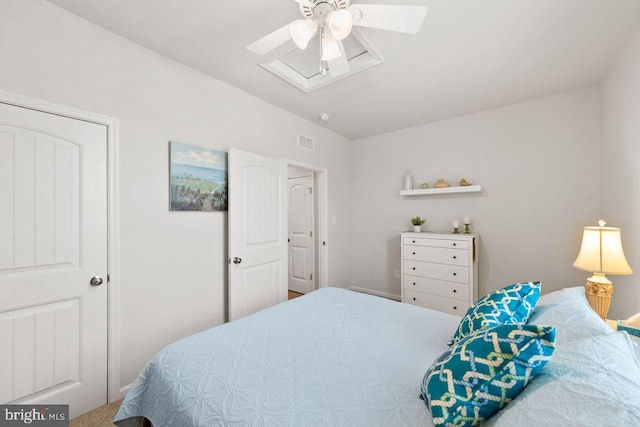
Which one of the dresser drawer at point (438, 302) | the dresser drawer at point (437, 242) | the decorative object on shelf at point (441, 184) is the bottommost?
the dresser drawer at point (438, 302)

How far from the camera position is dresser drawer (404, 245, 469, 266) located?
3033mm

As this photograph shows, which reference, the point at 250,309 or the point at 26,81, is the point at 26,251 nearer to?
the point at 26,81

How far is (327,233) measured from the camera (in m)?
3.95

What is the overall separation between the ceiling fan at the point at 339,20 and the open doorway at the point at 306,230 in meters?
2.12

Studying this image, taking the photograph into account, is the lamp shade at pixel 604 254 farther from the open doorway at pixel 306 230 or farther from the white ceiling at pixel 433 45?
the open doorway at pixel 306 230

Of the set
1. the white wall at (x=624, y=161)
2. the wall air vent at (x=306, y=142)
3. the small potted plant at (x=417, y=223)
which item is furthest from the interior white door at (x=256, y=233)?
the white wall at (x=624, y=161)

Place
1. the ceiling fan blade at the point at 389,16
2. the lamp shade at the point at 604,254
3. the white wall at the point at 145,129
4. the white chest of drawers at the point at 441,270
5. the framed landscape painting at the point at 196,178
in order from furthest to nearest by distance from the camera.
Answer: the white chest of drawers at the point at 441,270 → the framed landscape painting at the point at 196,178 → the lamp shade at the point at 604,254 → the white wall at the point at 145,129 → the ceiling fan blade at the point at 389,16

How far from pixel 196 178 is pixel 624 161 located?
Answer: 3.61 metres

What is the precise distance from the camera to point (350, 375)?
110cm

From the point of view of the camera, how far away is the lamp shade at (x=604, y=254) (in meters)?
1.77

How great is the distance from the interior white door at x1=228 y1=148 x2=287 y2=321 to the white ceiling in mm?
855

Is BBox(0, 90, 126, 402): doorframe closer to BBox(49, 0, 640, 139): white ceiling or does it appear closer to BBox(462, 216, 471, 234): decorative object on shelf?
BBox(49, 0, 640, 139): white ceiling

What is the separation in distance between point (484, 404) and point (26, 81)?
2715mm

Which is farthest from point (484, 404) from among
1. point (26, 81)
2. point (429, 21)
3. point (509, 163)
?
point (509, 163)
